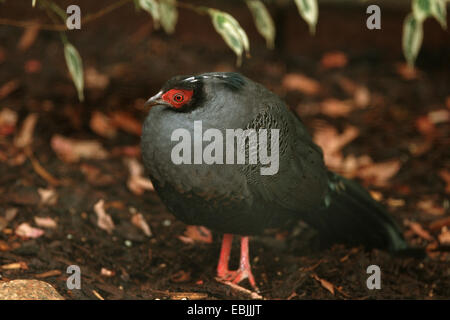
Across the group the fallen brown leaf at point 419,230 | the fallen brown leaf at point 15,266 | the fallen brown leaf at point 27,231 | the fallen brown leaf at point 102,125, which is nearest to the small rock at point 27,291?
the fallen brown leaf at point 15,266

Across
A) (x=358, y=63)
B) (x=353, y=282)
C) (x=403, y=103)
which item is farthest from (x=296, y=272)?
(x=358, y=63)

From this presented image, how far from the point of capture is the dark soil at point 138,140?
3.29m

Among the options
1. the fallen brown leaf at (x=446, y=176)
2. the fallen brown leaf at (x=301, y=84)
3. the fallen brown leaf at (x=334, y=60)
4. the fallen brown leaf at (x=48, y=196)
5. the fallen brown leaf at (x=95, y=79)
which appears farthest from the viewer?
the fallen brown leaf at (x=334, y=60)

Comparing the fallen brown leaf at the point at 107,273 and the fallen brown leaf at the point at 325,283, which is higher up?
the fallen brown leaf at the point at 107,273

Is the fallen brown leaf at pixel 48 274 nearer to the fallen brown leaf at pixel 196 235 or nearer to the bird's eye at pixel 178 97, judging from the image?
the fallen brown leaf at pixel 196 235

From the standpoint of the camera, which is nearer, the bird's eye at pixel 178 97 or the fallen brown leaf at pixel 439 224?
the bird's eye at pixel 178 97

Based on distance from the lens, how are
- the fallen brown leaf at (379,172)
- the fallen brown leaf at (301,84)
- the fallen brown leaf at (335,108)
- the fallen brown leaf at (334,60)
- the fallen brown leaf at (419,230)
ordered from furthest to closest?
the fallen brown leaf at (334,60) → the fallen brown leaf at (301,84) → the fallen brown leaf at (335,108) → the fallen brown leaf at (379,172) → the fallen brown leaf at (419,230)

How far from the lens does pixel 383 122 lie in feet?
17.1

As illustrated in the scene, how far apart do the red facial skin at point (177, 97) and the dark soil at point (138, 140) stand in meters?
0.96

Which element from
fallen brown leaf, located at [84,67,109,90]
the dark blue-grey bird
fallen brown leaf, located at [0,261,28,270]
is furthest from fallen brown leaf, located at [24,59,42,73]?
the dark blue-grey bird

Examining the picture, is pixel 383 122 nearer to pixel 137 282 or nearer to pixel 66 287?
pixel 137 282

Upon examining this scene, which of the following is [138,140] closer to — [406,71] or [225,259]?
[225,259]

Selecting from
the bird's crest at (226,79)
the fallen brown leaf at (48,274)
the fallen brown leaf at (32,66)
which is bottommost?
the fallen brown leaf at (48,274)

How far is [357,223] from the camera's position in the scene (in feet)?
11.6
